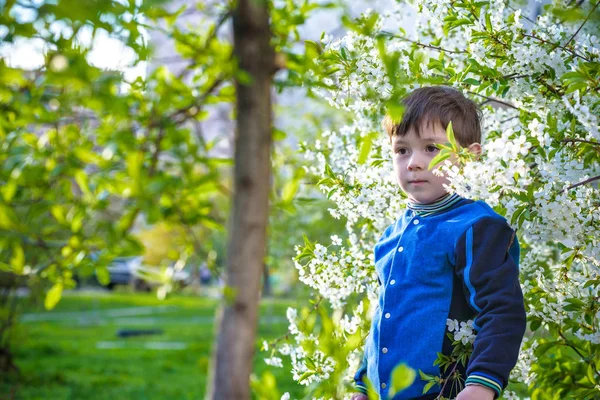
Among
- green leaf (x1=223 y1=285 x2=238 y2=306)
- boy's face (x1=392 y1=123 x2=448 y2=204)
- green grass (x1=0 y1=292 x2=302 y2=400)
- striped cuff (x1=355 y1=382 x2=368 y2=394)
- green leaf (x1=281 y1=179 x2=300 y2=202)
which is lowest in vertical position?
green grass (x1=0 y1=292 x2=302 y2=400)

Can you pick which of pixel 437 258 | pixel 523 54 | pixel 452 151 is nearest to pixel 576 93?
pixel 523 54

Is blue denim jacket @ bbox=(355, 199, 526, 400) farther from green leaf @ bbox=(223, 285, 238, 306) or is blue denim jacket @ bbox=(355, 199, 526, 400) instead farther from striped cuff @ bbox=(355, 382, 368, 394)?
green leaf @ bbox=(223, 285, 238, 306)

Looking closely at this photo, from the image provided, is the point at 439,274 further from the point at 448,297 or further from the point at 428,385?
the point at 428,385

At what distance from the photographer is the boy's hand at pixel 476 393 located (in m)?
1.90

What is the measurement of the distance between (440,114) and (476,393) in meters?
0.94

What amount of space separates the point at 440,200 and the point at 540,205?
0.33 metres

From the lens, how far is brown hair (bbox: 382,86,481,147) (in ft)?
7.57

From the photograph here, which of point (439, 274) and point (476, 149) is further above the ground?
point (476, 149)

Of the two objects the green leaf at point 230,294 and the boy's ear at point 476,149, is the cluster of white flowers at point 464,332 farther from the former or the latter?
the green leaf at point 230,294

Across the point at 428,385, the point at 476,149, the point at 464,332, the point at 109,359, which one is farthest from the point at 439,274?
the point at 109,359

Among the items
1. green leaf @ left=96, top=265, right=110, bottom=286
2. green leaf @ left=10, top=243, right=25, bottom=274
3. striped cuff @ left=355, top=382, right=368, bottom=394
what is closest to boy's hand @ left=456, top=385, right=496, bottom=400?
striped cuff @ left=355, top=382, right=368, bottom=394

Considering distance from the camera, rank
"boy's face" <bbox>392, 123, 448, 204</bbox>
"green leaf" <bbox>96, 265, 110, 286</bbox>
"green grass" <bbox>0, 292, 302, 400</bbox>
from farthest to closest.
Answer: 1. "green grass" <bbox>0, 292, 302, 400</bbox>
2. "boy's face" <bbox>392, 123, 448, 204</bbox>
3. "green leaf" <bbox>96, 265, 110, 286</bbox>

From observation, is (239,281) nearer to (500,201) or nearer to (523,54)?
(500,201)

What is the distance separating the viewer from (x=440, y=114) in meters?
2.31
